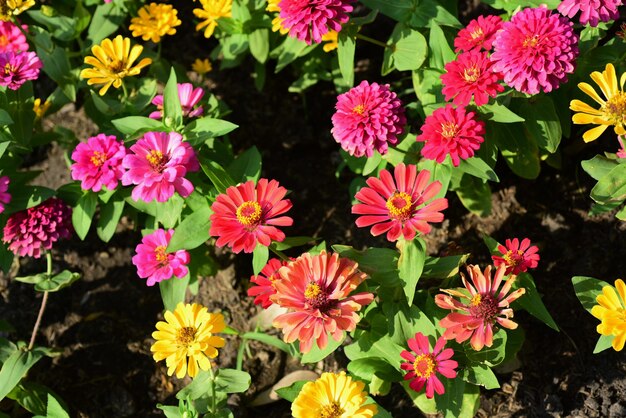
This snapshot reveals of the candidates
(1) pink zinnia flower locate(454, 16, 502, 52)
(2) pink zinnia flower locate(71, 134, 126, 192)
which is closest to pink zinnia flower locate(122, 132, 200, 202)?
(2) pink zinnia flower locate(71, 134, 126, 192)

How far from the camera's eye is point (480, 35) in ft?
7.66

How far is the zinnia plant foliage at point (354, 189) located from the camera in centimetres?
207

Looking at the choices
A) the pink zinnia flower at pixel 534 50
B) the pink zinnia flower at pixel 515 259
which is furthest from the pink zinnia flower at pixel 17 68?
the pink zinnia flower at pixel 515 259

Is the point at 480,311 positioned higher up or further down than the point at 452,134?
further down

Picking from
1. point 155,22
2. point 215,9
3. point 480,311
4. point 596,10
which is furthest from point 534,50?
point 155,22

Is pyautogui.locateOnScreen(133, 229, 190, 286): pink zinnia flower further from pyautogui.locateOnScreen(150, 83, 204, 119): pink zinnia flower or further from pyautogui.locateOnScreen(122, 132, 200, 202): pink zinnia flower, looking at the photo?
pyautogui.locateOnScreen(150, 83, 204, 119): pink zinnia flower

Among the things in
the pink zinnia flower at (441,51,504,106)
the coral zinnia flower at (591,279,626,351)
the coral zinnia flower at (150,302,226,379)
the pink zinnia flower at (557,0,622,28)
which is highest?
the pink zinnia flower at (557,0,622,28)

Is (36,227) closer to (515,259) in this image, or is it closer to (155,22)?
(155,22)

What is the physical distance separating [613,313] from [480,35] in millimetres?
1060

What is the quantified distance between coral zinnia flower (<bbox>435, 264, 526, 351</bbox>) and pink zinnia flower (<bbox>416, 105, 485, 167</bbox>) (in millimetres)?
399

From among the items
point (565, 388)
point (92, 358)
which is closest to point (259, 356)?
point (92, 358)

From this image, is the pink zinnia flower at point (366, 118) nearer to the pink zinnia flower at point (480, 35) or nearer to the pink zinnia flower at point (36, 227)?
the pink zinnia flower at point (480, 35)

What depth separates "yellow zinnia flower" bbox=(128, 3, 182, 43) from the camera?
2975 mm

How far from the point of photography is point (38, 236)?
8.46 ft
